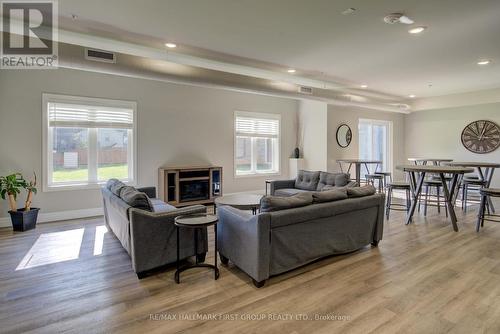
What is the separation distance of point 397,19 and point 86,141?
5.37 metres

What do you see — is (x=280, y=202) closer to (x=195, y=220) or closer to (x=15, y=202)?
(x=195, y=220)

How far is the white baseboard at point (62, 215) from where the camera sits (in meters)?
4.68

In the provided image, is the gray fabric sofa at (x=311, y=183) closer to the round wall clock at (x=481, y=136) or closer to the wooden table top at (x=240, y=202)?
the wooden table top at (x=240, y=202)

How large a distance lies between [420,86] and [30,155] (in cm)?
855

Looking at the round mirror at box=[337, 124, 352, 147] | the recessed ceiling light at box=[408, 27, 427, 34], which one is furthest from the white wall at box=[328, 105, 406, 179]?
the recessed ceiling light at box=[408, 27, 427, 34]

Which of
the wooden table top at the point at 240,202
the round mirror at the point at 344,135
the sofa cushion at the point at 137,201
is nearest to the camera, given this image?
the sofa cushion at the point at 137,201

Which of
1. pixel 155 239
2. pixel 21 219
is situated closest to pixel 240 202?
pixel 155 239

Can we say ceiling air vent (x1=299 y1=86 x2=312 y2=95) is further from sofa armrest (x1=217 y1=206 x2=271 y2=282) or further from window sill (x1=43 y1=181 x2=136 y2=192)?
window sill (x1=43 y1=181 x2=136 y2=192)

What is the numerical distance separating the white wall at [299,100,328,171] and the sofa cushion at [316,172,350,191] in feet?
6.83

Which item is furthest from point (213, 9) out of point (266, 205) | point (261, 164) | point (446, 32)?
point (261, 164)

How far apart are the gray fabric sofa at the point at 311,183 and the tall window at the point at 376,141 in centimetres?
357

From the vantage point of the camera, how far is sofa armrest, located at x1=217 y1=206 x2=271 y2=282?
103 inches

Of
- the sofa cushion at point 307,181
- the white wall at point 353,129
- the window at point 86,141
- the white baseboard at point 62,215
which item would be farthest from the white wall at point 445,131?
the white baseboard at point 62,215

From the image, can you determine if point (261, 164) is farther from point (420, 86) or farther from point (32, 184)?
point (32, 184)
